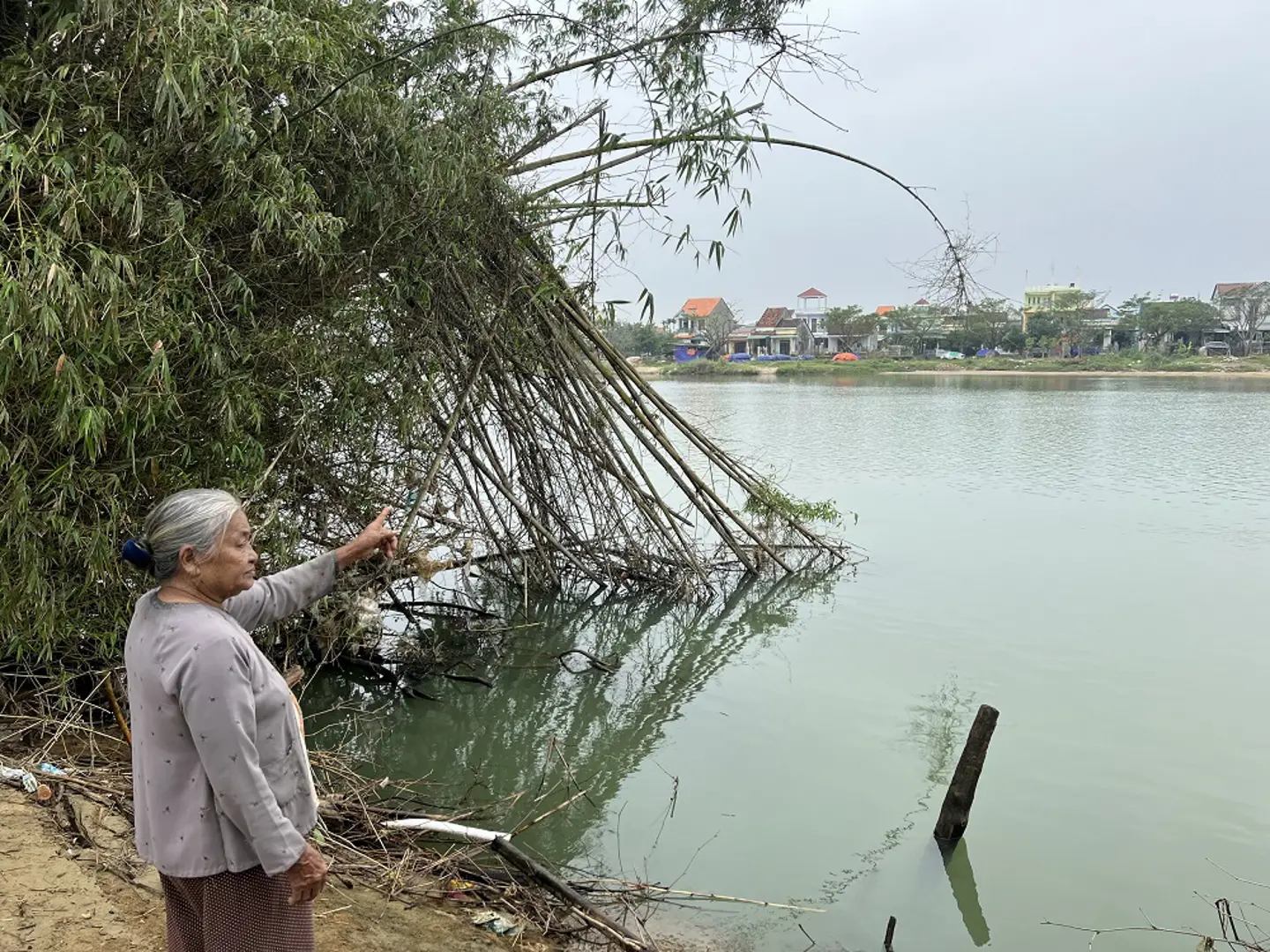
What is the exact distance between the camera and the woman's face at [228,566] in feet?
5.38

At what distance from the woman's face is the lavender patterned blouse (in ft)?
0.17

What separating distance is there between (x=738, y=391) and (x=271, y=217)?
26893 millimetres

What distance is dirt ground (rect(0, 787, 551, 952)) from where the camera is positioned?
97.5 inches

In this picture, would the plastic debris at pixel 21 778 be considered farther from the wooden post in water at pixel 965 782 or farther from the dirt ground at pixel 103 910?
the wooden post in water at pixel 965 782

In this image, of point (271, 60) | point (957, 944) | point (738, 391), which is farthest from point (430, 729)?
point (738, 391)

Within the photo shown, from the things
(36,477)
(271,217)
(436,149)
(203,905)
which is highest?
(436,149)

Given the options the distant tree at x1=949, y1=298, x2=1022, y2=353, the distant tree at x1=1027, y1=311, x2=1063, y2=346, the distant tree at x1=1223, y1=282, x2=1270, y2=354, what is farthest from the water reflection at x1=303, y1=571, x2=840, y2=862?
the distant tree at x1=1223, y1=282, x2=1270, y2=354

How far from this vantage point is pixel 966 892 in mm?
3691

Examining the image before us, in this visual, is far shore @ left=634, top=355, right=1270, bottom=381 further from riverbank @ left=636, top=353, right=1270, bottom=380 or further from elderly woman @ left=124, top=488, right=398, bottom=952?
elderly woman @ left=124, top=488, right=398, bottom=952

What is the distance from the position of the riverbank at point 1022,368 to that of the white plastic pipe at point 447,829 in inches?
1288

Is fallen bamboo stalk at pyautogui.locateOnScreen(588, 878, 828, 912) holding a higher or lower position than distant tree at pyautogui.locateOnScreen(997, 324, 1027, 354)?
lower

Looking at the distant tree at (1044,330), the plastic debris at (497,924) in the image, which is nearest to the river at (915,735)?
the plastic debris at (497,924)

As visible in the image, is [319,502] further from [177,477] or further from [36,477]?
[36,477]

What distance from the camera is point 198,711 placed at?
5.01ft
